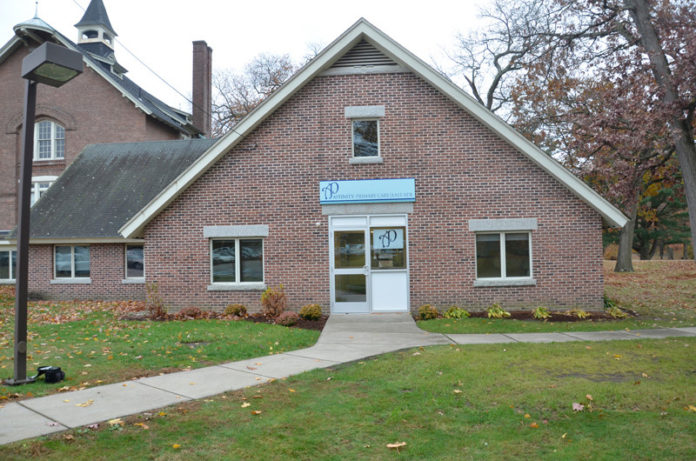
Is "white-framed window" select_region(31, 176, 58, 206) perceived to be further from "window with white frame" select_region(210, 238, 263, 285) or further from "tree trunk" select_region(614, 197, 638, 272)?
"tree trunk" select_region(614, 197, 638, 272)

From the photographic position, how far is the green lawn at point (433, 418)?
16.1 feet

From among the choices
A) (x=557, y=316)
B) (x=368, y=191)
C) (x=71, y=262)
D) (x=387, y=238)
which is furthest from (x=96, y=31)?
(x=557, y=316)

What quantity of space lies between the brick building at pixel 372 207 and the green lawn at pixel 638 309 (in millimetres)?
1529

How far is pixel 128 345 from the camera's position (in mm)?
10055

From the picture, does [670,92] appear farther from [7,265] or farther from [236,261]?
[7,265]

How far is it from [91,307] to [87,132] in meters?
13.4

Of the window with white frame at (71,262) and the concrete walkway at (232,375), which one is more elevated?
the window with white frame at (71,262)

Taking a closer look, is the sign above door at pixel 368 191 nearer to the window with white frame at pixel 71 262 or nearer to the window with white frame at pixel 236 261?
the window with white frame at pixel 236 261

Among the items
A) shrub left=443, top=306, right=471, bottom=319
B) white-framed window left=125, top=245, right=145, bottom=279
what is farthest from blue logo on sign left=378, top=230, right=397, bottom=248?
white-framed window left=125, top=245, right=145, bottom=279

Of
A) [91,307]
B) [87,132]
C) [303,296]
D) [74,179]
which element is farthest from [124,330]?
[87,132]

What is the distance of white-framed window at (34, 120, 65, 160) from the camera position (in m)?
28.4

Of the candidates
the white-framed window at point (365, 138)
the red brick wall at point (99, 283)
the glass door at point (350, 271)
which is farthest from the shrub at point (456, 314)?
the red brick wall at point (99, 283)

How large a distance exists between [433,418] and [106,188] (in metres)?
20.3

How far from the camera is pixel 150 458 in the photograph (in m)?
4.70
